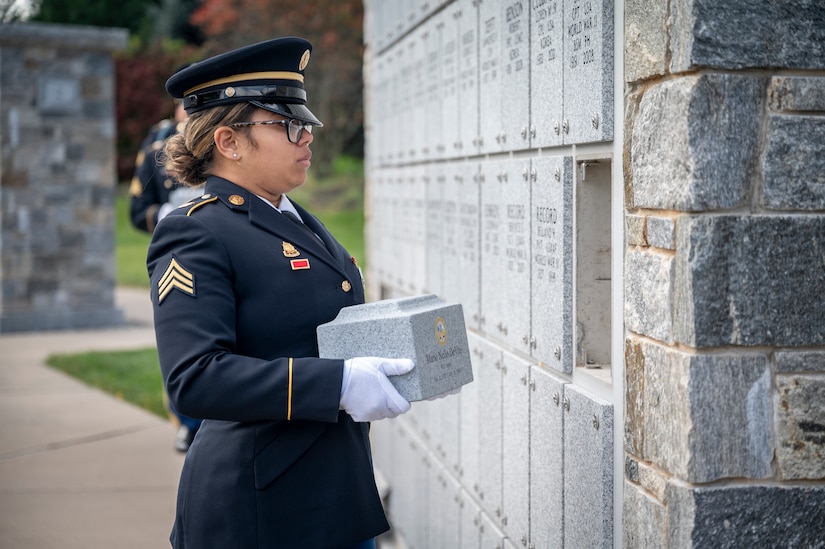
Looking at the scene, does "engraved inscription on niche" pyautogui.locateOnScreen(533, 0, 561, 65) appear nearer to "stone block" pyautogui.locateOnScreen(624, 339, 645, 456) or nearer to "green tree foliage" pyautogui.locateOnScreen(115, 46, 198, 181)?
"stone block" pyautogui.locateOnScreen(624, 339, 645, 456)

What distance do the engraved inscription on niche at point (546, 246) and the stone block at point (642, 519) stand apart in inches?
27.5

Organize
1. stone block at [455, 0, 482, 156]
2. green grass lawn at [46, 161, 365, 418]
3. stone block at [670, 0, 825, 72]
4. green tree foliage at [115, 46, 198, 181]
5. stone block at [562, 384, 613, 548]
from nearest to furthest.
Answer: stone block at [670, 0, 825, 72] < stone block at [562, 384, 613, 548] < stone block at [455, 0, 482, 156] < green grass lawn at [46, 161, 365, 418] < green tree foliage at [115, 46, 198, 181]

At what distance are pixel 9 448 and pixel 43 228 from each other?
5142 mm

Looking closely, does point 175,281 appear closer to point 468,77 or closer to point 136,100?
point 468,77

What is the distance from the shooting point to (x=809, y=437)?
7.73 feet

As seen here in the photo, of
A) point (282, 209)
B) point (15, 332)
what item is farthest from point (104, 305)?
point (282, 209)

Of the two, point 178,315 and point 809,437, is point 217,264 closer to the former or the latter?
point 178,315

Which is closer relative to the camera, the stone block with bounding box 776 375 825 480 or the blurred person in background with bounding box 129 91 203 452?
the stone block with bounding box 776 375 825 480

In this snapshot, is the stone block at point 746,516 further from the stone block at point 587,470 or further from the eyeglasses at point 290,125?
the eyeglasses at point 290,125

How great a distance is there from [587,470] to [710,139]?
0.99 m

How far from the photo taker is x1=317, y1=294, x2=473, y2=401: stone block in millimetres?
2529

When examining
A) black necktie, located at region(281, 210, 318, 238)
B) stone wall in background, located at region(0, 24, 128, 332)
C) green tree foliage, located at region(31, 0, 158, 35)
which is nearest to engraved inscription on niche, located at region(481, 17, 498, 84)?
black necktie, located at region(281, 210, 318, 238)

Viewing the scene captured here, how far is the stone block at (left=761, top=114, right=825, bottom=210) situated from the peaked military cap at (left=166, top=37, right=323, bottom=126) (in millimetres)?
1081

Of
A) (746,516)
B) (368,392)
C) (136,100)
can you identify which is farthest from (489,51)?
(136,100)
